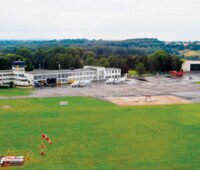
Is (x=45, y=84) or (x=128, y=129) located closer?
(x=128, y=129)

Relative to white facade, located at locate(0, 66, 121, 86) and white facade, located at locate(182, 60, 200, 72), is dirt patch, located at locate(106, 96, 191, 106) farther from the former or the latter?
white facade, located at locate(182, 60, 200, 72)

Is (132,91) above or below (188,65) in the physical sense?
below

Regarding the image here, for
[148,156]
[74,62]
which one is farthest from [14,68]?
[148,156]

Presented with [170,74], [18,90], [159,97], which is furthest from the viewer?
[170,74]

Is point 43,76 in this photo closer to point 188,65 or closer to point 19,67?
point 19,67

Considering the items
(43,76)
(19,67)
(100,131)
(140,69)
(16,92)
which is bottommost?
(100,131)

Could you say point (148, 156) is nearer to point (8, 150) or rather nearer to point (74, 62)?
point (8, 150)

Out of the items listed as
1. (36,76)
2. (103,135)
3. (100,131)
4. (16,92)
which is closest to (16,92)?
(16,92)
